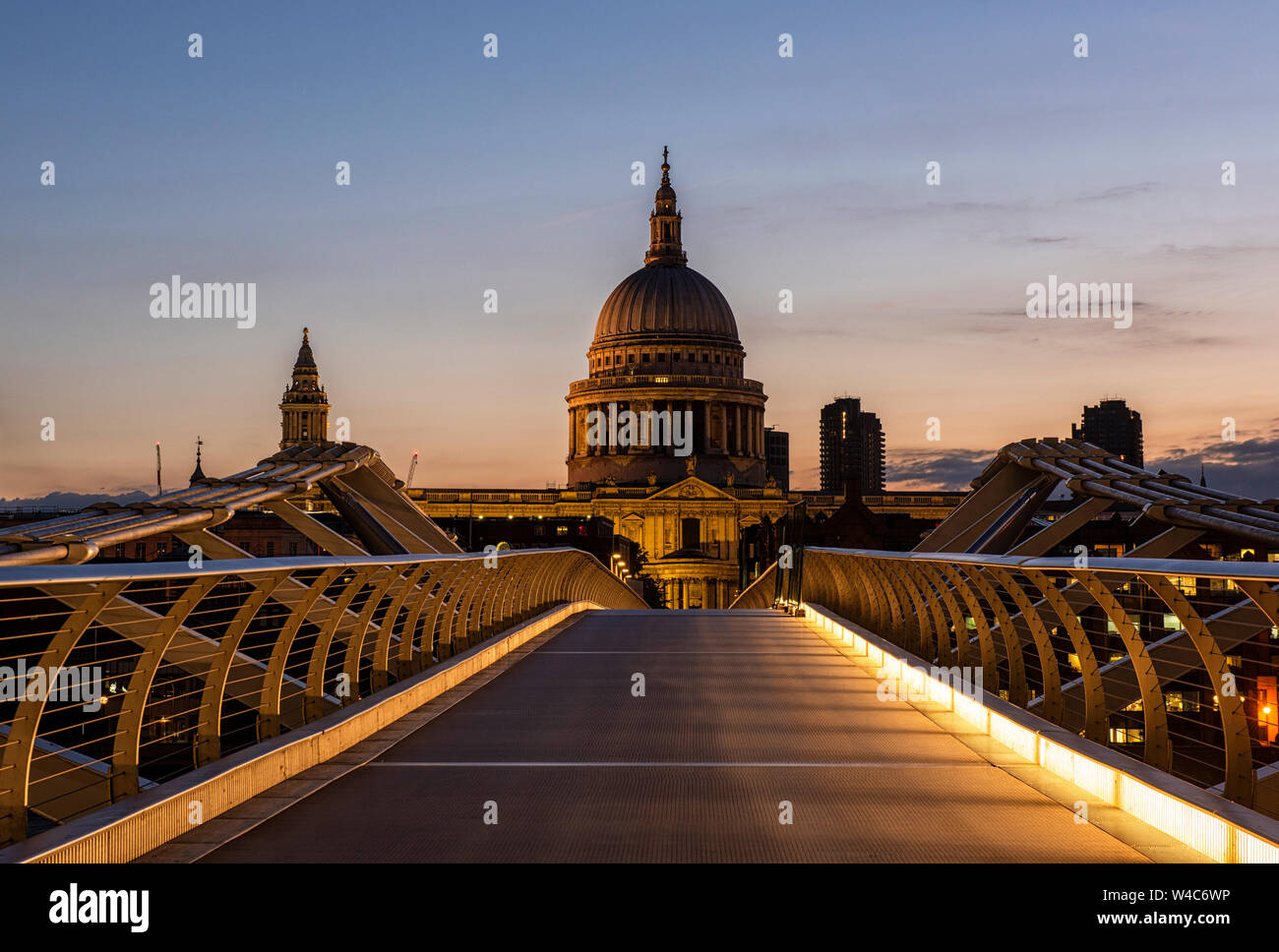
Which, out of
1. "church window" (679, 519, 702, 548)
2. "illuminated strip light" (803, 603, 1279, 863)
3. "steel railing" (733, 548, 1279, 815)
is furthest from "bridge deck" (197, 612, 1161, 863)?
"church window" (679, 519, 702, 548)

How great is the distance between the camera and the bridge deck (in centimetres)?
741

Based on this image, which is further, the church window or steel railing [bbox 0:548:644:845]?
the church window

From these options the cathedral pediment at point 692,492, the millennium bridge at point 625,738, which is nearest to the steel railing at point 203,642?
the millennium bridge at point 625,738

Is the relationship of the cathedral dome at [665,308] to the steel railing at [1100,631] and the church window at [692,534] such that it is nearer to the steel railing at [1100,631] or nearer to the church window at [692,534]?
the church window at [692,534]

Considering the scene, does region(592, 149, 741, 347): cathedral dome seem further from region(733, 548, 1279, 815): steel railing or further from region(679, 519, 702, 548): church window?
region(733, 548, 1279, 815): steel railing

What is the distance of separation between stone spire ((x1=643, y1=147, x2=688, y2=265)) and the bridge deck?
165 metres

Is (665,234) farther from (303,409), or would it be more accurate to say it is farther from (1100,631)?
(1100,631)

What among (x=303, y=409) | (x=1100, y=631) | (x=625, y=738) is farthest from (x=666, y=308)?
(x=625, y=738)

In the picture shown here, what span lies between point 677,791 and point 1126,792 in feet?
8.87

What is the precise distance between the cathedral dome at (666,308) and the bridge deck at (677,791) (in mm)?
152069

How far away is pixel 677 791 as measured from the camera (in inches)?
359
